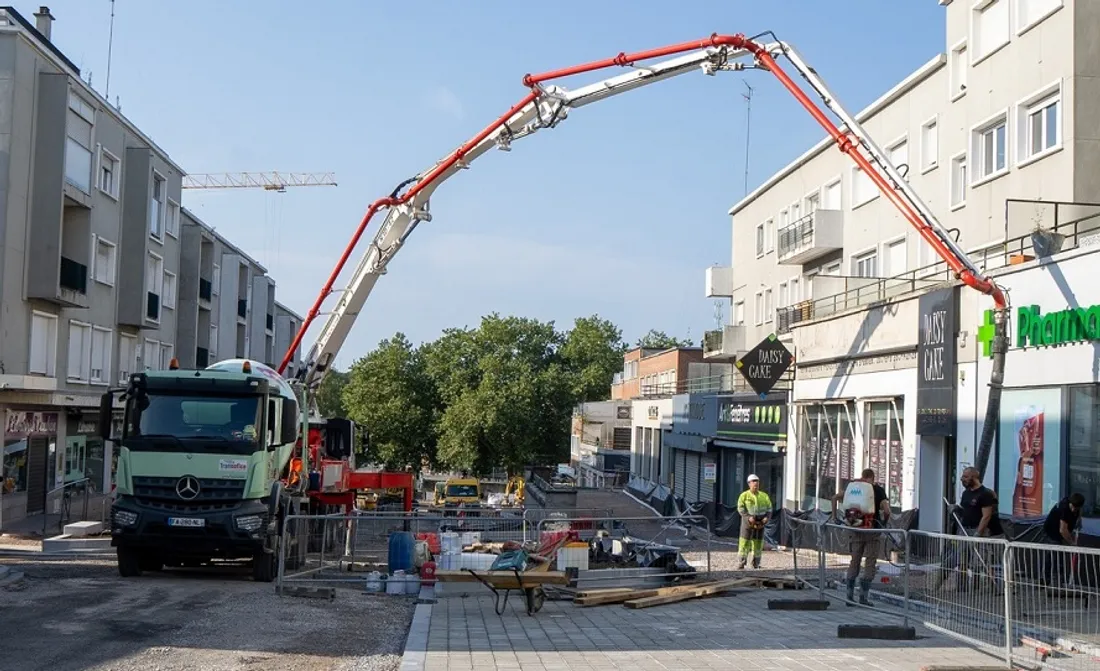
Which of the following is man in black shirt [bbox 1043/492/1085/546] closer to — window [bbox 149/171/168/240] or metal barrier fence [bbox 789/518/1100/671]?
metal barrier fence [bbox 789/518/1100/671]

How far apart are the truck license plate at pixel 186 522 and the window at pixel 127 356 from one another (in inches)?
Answer: 910

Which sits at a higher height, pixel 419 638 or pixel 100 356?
pixel 100 356

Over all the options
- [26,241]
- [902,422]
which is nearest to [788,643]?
[902,422]

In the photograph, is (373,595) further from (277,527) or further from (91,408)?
(91,408)

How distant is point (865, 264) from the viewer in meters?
32.0

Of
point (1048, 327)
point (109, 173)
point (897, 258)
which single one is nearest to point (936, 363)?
point (1048, 327)

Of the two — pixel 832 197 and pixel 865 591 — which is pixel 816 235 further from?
pixel 865 591

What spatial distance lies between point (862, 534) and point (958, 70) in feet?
47.0

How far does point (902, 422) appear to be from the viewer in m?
24.0

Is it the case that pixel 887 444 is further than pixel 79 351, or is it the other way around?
pixel 79 351

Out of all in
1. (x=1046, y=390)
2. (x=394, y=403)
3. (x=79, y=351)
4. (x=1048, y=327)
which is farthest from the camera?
(x=394, y=403)

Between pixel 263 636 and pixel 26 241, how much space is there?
2177 centimetres

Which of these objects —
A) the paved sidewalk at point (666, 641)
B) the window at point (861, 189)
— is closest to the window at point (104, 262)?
the window at point (861, 189)

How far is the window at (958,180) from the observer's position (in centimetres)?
2592
